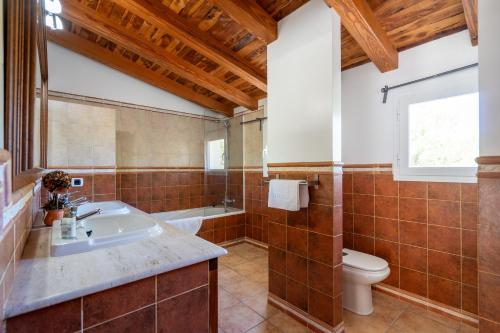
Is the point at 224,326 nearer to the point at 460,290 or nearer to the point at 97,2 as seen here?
the point at 460,290

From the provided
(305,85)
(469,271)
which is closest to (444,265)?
(469,271)

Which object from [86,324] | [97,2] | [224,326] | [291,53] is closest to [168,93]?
[97,2]

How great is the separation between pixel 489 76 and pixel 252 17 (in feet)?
5.15

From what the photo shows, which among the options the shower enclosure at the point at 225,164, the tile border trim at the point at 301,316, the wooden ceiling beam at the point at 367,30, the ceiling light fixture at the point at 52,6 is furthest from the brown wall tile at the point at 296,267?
the ceiling light fixture at the point at 52,6

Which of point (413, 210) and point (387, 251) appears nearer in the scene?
point (413, 210)

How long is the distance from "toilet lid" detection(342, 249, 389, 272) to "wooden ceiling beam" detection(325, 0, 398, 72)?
70.6 inches

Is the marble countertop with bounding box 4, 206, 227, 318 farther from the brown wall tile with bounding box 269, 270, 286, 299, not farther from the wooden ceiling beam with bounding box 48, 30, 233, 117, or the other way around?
the wooden ceiling beam with bounding box 48, 30, 233, 117

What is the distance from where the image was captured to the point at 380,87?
231 cm

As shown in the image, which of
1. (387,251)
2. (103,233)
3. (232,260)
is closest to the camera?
(103,233)

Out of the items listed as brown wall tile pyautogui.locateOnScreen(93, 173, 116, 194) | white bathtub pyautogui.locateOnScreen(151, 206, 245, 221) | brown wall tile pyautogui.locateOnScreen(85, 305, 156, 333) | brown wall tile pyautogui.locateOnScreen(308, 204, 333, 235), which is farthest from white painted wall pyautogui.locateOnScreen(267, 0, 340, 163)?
brown wall tile pyautogui.locateOnScreen(93, 173, 116, 194)

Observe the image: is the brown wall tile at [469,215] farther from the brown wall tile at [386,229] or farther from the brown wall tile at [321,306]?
the brown wall tile at [321,306]

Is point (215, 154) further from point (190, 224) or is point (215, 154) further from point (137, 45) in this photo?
point (137, 45)

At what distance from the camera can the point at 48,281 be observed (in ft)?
2.57

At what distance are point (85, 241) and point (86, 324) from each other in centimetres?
42
